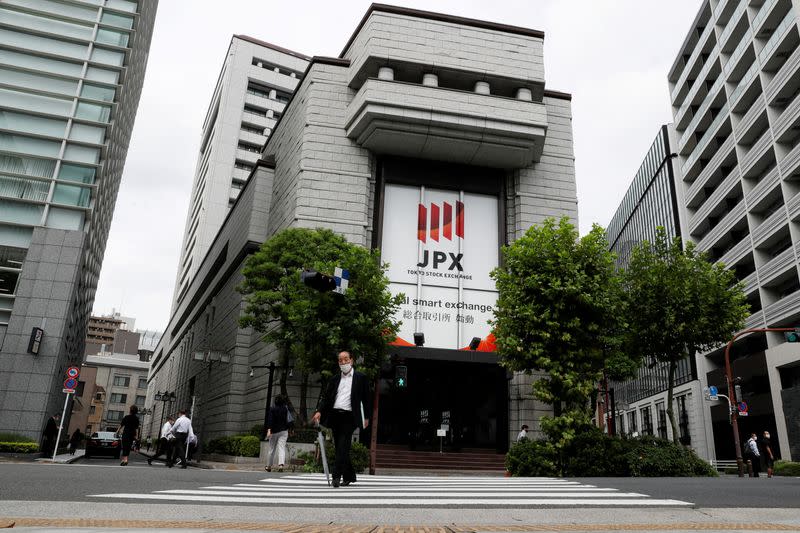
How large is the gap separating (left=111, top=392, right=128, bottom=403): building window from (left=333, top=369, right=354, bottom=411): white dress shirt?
94.4m

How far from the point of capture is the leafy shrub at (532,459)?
14.3 metres

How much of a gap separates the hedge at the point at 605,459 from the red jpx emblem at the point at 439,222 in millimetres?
10774

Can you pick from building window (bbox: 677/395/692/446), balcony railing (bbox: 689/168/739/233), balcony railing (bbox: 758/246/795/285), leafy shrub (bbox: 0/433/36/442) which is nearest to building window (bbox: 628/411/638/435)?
building window (bbox: 677/395/692/446)

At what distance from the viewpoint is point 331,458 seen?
13.8 m

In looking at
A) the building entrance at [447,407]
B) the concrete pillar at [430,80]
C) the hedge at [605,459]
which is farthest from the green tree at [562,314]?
the concrete pillar at [430,80]

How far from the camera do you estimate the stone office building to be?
74.9 ft

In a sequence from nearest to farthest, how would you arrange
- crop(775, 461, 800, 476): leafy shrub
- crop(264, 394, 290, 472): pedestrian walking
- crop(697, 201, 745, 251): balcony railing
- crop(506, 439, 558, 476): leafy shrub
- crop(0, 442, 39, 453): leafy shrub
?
crop(264, 394, 290, 472): pedestrian walking, crop(506, 439, 558, 476): leafy shrub, crop(0, 442, 39, 453): leafy shrub, crop(775, 461, 800, 476): leafy shrub, crop(697, 201, 745, 251): balcony railing

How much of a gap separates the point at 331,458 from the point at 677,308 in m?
12.6

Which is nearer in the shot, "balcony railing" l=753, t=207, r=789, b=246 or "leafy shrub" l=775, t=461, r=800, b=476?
"leafy shrub" l=775, t=461, r=800, b=476

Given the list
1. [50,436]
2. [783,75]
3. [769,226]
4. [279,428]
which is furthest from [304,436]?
[783,75]

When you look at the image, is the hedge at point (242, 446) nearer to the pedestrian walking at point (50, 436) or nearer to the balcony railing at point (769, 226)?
the pedestrian walking at point (50, 436)

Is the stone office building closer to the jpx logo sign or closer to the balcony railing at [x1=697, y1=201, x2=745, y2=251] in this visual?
→ the jpx logo sign

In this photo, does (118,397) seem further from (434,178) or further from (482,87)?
(482,87)

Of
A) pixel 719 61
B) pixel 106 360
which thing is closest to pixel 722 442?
pixel 719 61
